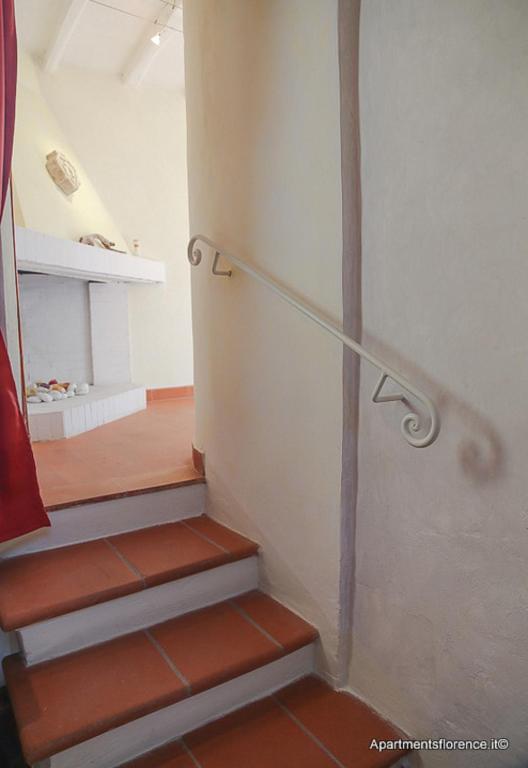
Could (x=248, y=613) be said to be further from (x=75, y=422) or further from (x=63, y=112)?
(x=63, y=112)

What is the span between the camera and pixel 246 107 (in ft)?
5.39

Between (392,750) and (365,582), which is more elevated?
(365,582)

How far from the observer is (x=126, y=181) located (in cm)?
413

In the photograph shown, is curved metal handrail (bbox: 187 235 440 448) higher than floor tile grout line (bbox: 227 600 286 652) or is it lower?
higher

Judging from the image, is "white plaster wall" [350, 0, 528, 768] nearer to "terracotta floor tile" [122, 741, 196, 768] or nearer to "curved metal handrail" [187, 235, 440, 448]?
"curved metal handrail" [187, 235, 440, 448]

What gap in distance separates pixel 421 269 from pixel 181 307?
3.61 meters

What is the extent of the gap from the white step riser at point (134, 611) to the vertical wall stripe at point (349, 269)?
0.44 metres

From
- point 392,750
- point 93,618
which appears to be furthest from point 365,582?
point 93,618

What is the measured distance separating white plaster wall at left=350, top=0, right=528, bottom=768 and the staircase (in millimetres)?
261

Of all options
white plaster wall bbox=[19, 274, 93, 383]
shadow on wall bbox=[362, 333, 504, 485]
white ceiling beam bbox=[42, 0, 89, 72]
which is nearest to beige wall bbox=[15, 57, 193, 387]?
white ceiling beam bbox=[42, 0, 89, 72]

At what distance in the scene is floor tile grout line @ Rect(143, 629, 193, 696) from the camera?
51.6 inches

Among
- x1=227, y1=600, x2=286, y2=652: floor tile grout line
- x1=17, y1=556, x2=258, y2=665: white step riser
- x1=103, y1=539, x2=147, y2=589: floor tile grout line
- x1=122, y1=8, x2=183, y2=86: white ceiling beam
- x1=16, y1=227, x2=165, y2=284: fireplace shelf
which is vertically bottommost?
x1=227, y1=600, x2=286, y2=652: floor tile grout line

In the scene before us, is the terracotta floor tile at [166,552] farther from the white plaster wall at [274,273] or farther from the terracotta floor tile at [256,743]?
the terracotta floor tile at [256,743]

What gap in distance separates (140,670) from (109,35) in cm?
404
